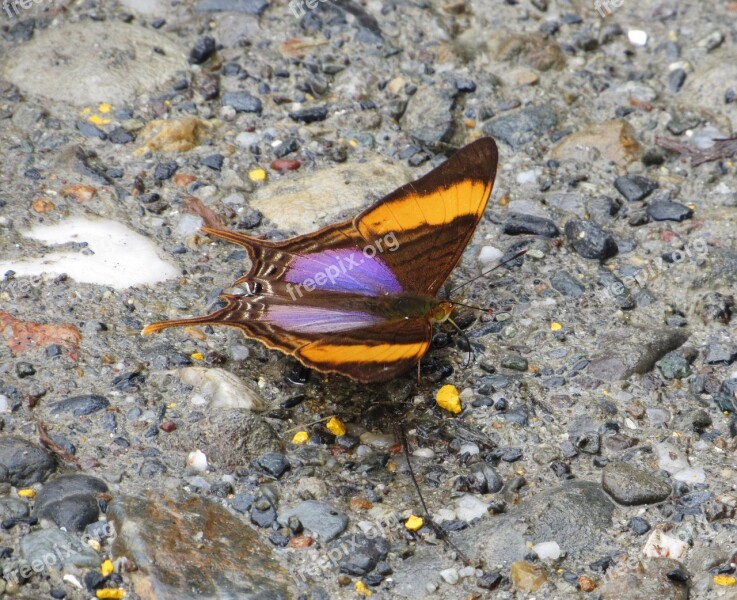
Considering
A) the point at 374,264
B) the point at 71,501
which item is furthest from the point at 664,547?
the point at 71,501

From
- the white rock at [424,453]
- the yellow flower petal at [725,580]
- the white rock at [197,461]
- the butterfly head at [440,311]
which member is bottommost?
the white rock at [424,453]

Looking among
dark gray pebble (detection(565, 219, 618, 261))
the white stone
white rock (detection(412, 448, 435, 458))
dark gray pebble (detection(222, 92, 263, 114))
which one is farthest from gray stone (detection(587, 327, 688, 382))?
dark gray pebble (detection(222, 92, 263, 114))

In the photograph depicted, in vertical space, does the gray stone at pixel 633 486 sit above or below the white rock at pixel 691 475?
above

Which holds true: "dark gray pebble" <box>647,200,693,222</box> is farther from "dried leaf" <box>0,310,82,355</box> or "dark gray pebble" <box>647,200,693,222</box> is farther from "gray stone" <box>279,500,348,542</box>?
"dried leaf" <box>0,310,82,355</box>

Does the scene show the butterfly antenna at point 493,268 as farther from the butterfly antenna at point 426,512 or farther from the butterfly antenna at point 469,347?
the butterfly antenna at point 426,512

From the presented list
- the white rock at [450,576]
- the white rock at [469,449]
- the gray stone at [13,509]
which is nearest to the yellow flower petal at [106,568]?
the gray stone at [13,509]
